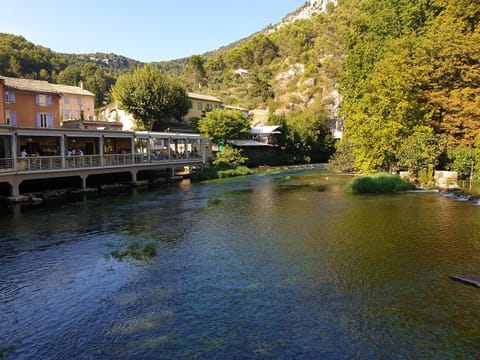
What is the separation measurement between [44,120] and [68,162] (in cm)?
1704

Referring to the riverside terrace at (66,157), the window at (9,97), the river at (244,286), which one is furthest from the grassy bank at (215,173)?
the river at (244,286)

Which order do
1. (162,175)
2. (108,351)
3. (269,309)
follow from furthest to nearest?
(162,175)
(269,309)
(108,351)

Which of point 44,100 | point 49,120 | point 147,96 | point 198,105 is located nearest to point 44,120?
point 49,120

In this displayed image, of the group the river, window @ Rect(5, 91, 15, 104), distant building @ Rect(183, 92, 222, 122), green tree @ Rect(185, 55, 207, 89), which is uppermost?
green tree @ Rect(185, 55, 207, 89)

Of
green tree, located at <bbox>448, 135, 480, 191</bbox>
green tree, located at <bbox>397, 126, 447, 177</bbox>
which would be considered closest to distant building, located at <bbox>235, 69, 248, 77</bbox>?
green tree, located at <bbox>397, 126, 447, 177</bbox>

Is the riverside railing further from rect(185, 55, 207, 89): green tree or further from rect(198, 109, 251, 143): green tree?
rect(185, 55, 207, 89): green tree

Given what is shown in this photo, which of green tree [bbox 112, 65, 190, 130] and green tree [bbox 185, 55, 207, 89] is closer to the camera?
green tree [bbox 112, 65, 190, 130]

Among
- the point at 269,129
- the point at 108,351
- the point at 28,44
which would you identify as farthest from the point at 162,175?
the point at 28,44

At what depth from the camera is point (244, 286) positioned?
1144 cm

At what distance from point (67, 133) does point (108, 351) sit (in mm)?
25905

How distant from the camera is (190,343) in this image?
8328 millimetres

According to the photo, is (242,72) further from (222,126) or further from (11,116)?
(11,116)

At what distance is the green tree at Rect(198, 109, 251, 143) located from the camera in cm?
5394

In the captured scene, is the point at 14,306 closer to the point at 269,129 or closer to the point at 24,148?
the point at 24,148
